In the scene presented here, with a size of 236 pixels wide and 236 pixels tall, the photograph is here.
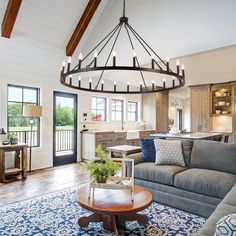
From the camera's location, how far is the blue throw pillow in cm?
390

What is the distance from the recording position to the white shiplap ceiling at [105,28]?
4.48 meters

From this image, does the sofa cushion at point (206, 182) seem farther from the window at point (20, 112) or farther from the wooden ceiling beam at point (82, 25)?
the wooden ceiling beam at point (82, 25)

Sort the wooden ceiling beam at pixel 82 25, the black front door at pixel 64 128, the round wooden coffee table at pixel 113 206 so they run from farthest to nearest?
the black front door at pixel 64 128 → the wooden ceiling beam at pixel 82 25 → the round wooden coffee table at pixel 113 206

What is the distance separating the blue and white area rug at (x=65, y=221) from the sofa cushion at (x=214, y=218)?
2.47 feet

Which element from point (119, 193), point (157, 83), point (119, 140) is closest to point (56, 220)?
point (119, 193)

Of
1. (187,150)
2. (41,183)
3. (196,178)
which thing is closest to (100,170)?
(196,178)

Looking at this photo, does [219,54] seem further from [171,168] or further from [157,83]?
[171,168]

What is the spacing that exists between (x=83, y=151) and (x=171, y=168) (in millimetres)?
3798

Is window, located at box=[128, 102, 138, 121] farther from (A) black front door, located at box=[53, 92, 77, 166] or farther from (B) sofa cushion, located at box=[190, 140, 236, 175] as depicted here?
(B) sofa cushion, located at box=[190, 140, 236, 175]

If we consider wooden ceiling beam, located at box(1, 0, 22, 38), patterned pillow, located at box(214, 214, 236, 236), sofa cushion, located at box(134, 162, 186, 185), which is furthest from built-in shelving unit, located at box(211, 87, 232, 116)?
patterned pillow, located at box(214, 214, 236, 236)

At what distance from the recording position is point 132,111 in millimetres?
8789

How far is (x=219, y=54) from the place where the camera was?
542 cm

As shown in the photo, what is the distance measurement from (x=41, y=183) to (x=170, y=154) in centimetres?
265

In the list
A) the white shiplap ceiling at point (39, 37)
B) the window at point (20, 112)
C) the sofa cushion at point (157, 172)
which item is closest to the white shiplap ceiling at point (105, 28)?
the white shiplap ceiling at point (39, 37)
